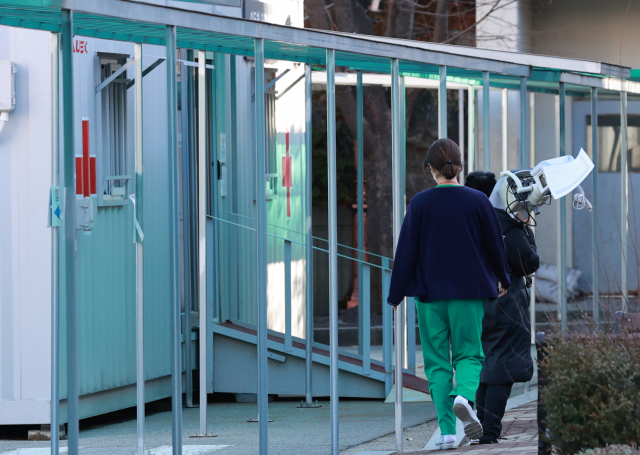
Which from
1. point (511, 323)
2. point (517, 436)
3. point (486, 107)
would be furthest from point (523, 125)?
point (517, 436)

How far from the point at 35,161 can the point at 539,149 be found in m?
8.52

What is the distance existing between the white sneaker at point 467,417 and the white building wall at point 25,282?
304cm

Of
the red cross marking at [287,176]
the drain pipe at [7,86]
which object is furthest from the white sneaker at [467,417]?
the red cross marking at [287,176]

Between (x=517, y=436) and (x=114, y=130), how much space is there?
365cm

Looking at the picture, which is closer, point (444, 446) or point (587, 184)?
point (444, 446)

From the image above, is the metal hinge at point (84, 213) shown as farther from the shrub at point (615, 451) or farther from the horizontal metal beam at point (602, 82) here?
the horizontal metal beam at point (602, 82)

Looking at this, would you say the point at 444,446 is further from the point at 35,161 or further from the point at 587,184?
the point at 587,184

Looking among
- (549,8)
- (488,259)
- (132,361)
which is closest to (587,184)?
(549,8)

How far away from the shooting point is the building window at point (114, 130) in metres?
7.38

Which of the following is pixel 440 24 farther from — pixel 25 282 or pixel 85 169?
pixel 25 282

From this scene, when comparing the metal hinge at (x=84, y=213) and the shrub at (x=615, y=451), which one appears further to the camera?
the metal hinge at (x=84, y=213)

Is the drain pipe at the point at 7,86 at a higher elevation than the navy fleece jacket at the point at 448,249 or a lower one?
higher

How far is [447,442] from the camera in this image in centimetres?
527

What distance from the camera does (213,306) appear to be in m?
8.70
